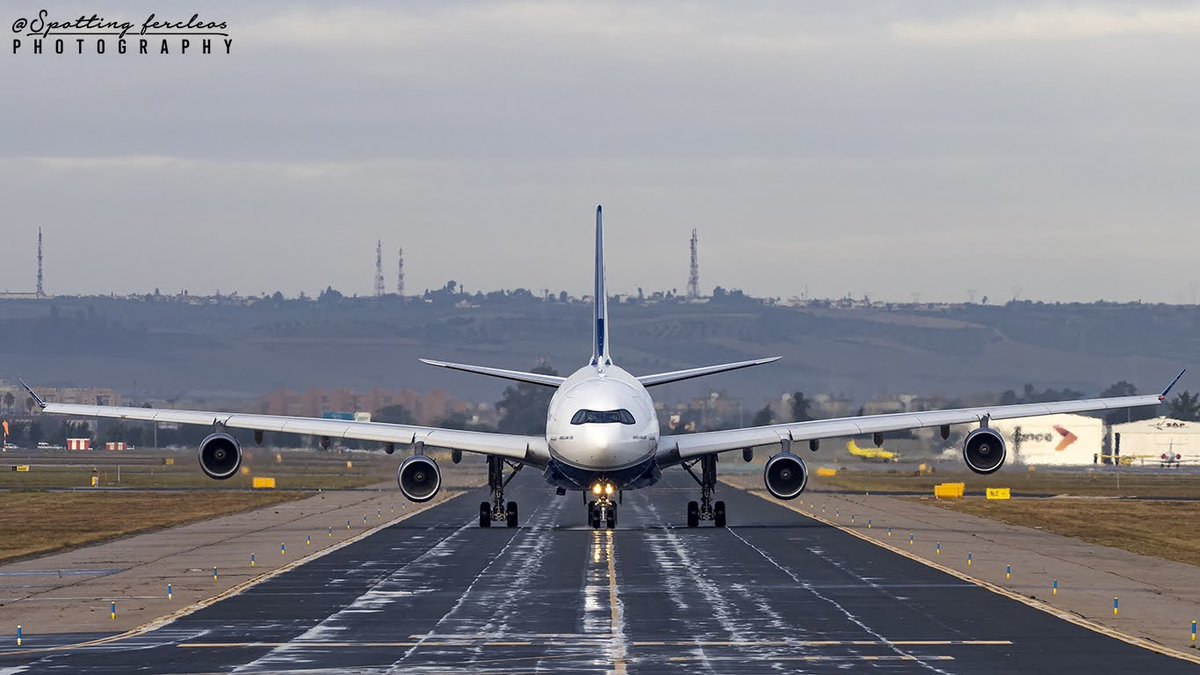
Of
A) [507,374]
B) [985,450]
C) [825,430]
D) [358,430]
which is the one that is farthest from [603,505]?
[985,450]

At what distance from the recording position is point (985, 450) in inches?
2344

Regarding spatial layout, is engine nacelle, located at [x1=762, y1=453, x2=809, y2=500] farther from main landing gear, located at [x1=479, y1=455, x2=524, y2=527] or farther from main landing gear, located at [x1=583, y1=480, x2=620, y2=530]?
main landing gear, located at [x1=479, y1=455, x2=524, y2=527]

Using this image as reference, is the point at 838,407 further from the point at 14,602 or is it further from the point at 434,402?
the point at 14,602

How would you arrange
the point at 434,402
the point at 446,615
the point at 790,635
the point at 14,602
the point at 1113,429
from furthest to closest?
1. the point at 1113,429
2. the point at 434,402
3. the point at 14,602
4. the point at 446,615
5. the point at 790,635

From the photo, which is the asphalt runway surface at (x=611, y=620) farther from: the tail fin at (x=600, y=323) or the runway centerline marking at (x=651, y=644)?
the tail fin at (x=600, y=323)

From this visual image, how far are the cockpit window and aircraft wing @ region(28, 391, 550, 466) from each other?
15.9ft

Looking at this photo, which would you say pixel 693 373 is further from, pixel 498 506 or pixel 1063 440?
pixel 1063 440

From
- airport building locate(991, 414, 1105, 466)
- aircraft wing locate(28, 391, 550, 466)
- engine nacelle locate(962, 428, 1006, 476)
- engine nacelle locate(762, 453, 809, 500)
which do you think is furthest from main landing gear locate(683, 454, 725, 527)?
airport building locate(991, 414, 1105, 466)

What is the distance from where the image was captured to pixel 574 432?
56094 mm

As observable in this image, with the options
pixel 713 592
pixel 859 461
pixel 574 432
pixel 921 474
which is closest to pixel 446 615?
pixel 713 592

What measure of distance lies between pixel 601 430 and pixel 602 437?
A: 0.78ft

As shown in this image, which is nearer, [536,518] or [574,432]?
[574,432]

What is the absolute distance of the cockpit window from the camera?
55.7m

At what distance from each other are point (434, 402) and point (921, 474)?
146ft
